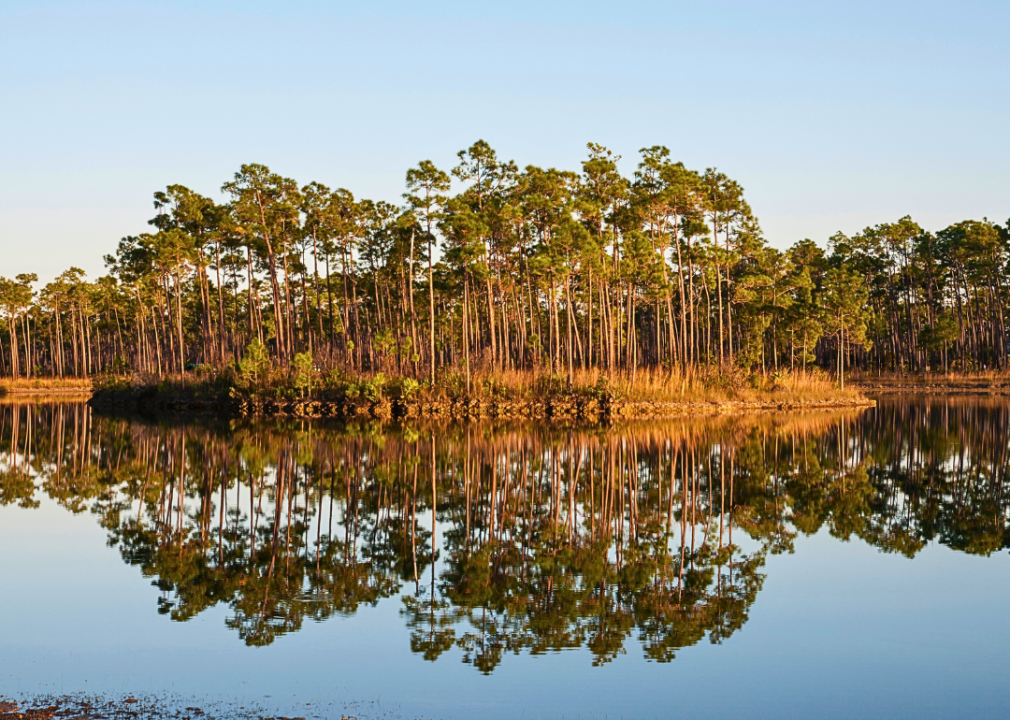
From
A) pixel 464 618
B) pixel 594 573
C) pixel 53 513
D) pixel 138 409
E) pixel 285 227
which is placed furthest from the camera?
pixel 285 227

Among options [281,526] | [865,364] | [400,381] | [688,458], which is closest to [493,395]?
[400,381]

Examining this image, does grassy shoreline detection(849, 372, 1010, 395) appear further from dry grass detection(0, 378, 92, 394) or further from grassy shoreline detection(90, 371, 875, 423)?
dry grass detection(0, 378, 92, 394)

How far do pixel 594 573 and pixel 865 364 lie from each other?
75.2 m

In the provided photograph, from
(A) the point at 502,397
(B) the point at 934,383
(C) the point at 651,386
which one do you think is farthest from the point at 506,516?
(B) the point at 934,383

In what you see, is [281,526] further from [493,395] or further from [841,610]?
[493,395]

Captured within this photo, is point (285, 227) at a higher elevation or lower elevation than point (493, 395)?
higher

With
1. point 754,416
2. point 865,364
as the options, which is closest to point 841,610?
point 754,416

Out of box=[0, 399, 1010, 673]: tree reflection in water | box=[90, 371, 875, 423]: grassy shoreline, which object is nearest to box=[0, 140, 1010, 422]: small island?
box=[90, 371, 875, 423]: grassy shoreline

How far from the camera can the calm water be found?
24.6ft

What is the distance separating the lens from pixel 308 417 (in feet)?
125

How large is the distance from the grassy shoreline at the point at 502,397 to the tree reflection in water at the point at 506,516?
6861mm

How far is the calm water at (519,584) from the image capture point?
7500 mm

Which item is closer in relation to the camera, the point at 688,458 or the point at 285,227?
the point at 688,458

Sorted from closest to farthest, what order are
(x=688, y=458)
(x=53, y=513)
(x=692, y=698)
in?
1. (x=692, y=698)
2. (x=53, y=513)
3. (x=688, y=458)
